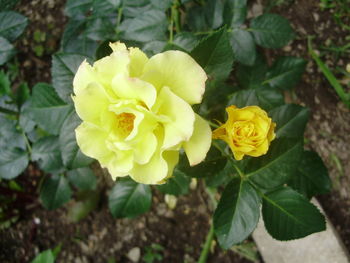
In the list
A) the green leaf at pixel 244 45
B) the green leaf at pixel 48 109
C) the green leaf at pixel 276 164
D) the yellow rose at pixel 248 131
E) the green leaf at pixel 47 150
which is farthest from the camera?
the green leaf at pixel 47 150

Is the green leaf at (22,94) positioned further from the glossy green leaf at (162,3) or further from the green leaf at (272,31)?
the green leaf at (272,31)

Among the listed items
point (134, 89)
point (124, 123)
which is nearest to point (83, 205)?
point (124, 123)

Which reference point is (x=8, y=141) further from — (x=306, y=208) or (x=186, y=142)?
(x=306, y=208)

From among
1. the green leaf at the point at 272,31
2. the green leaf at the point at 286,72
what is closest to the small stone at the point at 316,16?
the green leaf at the point at 286,72

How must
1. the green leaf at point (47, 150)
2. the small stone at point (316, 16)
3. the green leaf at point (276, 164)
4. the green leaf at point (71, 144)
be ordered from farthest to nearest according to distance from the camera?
the small stone at point (316, 16) < the green leaf at point (47, 150) < the green leaf at point (71, 144) < the green leaf at point (276, 164)

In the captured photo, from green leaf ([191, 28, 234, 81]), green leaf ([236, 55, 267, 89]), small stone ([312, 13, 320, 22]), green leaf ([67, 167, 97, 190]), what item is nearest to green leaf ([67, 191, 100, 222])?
green leaf ([67, 167, 97, 190])

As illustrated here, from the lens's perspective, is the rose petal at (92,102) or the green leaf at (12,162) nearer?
the rose petal at (92,102)

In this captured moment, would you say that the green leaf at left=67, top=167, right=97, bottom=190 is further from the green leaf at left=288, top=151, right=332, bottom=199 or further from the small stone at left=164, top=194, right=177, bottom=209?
the green leaf at left=288, top=151, right=332, bottom=199
